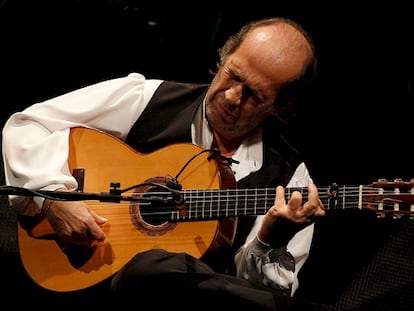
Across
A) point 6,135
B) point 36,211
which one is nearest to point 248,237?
point 36,211

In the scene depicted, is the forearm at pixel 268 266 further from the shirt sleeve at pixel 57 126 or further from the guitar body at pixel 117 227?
the shirt sleeve at pixel 57 126

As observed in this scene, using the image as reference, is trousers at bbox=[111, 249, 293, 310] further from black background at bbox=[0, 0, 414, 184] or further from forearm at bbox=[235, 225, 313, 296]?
black background at bbox=[0, 0, 414, 184]

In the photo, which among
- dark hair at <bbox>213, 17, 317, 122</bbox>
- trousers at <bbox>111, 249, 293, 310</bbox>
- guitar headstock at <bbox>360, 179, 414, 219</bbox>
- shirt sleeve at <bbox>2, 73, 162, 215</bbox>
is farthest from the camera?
dark hair at <bbox>213, 17, 317, 122</bbox>

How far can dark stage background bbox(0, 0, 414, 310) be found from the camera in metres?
2.29

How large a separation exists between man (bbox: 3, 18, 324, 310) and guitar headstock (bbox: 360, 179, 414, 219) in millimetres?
152

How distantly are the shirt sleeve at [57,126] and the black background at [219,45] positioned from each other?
548 millimetres

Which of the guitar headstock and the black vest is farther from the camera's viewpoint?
the black vest

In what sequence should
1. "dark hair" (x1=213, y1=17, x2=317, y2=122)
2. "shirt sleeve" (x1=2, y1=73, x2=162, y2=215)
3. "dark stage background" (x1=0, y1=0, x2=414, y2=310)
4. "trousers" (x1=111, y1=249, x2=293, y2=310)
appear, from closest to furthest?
"trousers" (x1=111, y1=249, x2=293, y2=310)
"shirt sleeve" (x1=2, y1=73, x2=162, y2=215)
"dark hair" (x1=213, y1=17, x2=317, y2=122)
"dark stage background" (x1=0, y1=0, x2=414, y2=310)

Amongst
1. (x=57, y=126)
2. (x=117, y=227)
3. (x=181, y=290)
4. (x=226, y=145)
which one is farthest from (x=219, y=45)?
(x=181, y=290)

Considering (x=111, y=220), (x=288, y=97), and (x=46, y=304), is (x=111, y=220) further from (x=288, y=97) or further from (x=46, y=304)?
(x=288, y=97)

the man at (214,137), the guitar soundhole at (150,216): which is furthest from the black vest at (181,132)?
the guitar soundhole at (150,216)

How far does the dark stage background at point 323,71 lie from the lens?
7.53ft

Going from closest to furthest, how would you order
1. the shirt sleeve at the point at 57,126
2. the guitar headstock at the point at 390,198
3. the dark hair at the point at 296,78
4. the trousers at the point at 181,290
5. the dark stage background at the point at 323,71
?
the trousers at the point at 181,290 → the guitar headstock at the point at 390,198 → the shirt sleeve at the point at 57,126 → the dark hair at the point at 296,78 → the dark stage background at the point at 323,71

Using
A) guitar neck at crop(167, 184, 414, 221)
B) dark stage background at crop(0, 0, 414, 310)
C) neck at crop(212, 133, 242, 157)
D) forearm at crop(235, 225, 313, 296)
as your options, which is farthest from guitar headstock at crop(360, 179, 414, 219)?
neck at crop(212, 133, 242, 157)
